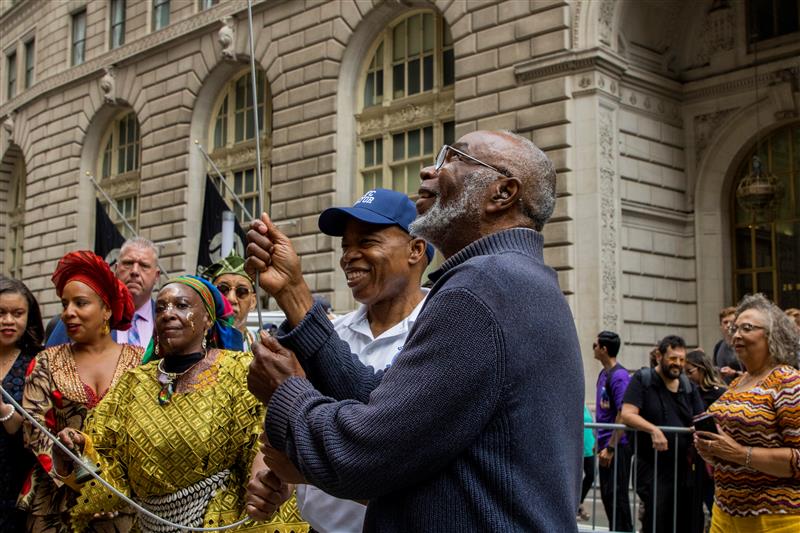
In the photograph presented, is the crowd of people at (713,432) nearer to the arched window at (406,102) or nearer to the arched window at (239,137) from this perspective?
the arched window at (406,102)

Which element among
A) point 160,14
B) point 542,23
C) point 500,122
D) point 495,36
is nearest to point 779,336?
point 500,122

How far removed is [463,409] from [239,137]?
2266cm

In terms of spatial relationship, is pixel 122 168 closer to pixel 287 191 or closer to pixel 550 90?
pixel 287 191

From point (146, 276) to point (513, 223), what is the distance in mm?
4806

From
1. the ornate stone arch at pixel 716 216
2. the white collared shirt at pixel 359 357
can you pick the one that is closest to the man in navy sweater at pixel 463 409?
the white collared shirt at pixel 359 357

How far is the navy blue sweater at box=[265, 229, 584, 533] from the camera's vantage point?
6.77ft

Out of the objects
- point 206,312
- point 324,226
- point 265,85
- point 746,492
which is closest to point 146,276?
point 206,312

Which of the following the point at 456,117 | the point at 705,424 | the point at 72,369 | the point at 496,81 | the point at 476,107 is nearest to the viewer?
the point at 72,369

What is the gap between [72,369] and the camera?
508 cm

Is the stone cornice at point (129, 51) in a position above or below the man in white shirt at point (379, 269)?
above

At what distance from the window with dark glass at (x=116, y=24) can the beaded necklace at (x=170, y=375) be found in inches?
991

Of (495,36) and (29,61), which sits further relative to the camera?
(29,61)

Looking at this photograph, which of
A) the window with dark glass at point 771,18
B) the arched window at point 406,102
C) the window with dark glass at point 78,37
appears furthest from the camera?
the window with dark glass at point 78,37

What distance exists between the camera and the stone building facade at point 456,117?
51.9 feet
